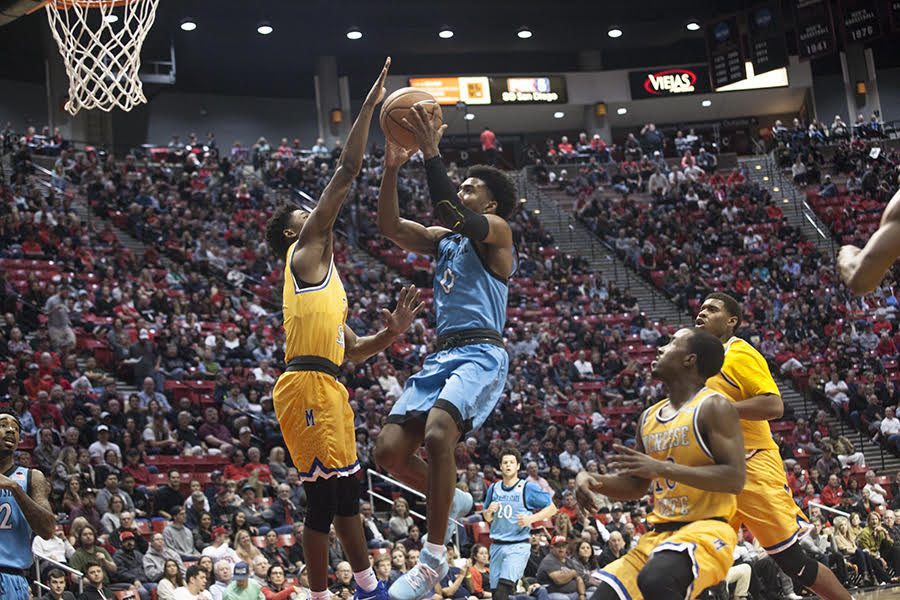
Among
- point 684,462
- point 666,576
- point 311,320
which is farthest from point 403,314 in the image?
point 666,576

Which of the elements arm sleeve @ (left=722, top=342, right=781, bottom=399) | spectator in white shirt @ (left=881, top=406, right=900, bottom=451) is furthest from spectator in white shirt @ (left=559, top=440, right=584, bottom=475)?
arm sleeve @ (left=722, top=342, right=781, bottom=399)

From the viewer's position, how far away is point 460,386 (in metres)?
5.18

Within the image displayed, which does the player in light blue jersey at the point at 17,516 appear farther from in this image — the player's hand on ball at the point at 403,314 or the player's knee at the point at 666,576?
the player's knee at the point at 666,576

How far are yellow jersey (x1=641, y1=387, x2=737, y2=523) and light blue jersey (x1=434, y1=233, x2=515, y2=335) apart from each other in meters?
1.24

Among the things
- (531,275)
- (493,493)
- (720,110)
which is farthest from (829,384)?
(720,110)

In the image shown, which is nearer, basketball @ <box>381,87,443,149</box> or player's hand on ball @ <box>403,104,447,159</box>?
player's hand on ball @ <box>403,104,447,159</box>

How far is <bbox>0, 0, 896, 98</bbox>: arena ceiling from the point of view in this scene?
92.2ft

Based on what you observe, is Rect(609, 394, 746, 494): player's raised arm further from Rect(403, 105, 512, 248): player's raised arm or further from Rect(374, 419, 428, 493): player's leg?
Rect(403, 105, 512, 248): player's raised arm

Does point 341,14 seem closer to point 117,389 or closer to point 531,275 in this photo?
point 531,275

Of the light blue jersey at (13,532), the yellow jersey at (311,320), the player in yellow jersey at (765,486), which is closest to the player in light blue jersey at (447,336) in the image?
the yellow jersey at (311,320)

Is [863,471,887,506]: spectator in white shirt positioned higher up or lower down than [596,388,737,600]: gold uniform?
lower down

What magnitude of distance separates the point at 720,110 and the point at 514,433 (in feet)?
76.2

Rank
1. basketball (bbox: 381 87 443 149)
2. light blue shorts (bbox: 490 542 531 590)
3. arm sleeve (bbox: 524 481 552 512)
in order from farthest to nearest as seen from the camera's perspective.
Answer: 1. arm sleeve (bbox: 524 481 552 512)
2. light blue shorts (bbox: 490 542 531 590)
3. basketball (bbox: 381 87 443 149)

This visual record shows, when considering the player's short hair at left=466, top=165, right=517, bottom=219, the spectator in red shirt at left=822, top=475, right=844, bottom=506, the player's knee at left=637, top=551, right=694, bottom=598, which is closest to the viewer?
the player's knee at left=637, top=551, right=694, bottom=598
